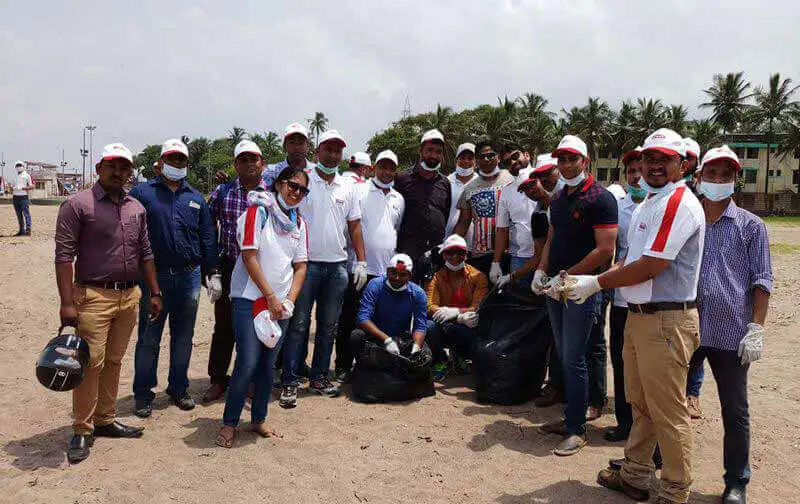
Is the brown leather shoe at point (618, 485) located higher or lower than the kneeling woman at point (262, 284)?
lower

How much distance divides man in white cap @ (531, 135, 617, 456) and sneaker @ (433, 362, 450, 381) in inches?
73.4

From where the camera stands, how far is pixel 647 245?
3176 millimetres

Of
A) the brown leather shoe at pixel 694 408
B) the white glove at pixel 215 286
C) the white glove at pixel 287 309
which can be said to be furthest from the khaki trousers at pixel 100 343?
the brown leather shoe at pixel 694 408

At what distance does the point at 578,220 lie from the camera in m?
4.13

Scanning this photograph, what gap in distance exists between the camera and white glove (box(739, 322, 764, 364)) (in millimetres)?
3268

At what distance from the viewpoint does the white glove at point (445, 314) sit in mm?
5855

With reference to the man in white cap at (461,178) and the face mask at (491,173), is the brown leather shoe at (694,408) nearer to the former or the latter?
the man in white cap at (461,178)

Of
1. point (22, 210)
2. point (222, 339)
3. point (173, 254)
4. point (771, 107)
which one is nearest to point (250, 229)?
point (173, 254)

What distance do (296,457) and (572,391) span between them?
206 cm

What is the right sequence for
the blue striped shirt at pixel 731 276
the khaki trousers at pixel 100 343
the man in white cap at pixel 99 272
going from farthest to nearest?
the khaki trousers at pixel 100 343, the man in white cap at pixel 99 272, the blue striped shirt at pixel 731 276

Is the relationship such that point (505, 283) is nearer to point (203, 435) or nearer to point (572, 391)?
point (572, 391)

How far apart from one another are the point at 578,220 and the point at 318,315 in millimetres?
2545

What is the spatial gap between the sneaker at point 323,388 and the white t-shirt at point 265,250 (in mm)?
1463

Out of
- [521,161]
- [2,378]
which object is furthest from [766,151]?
[2,378]
